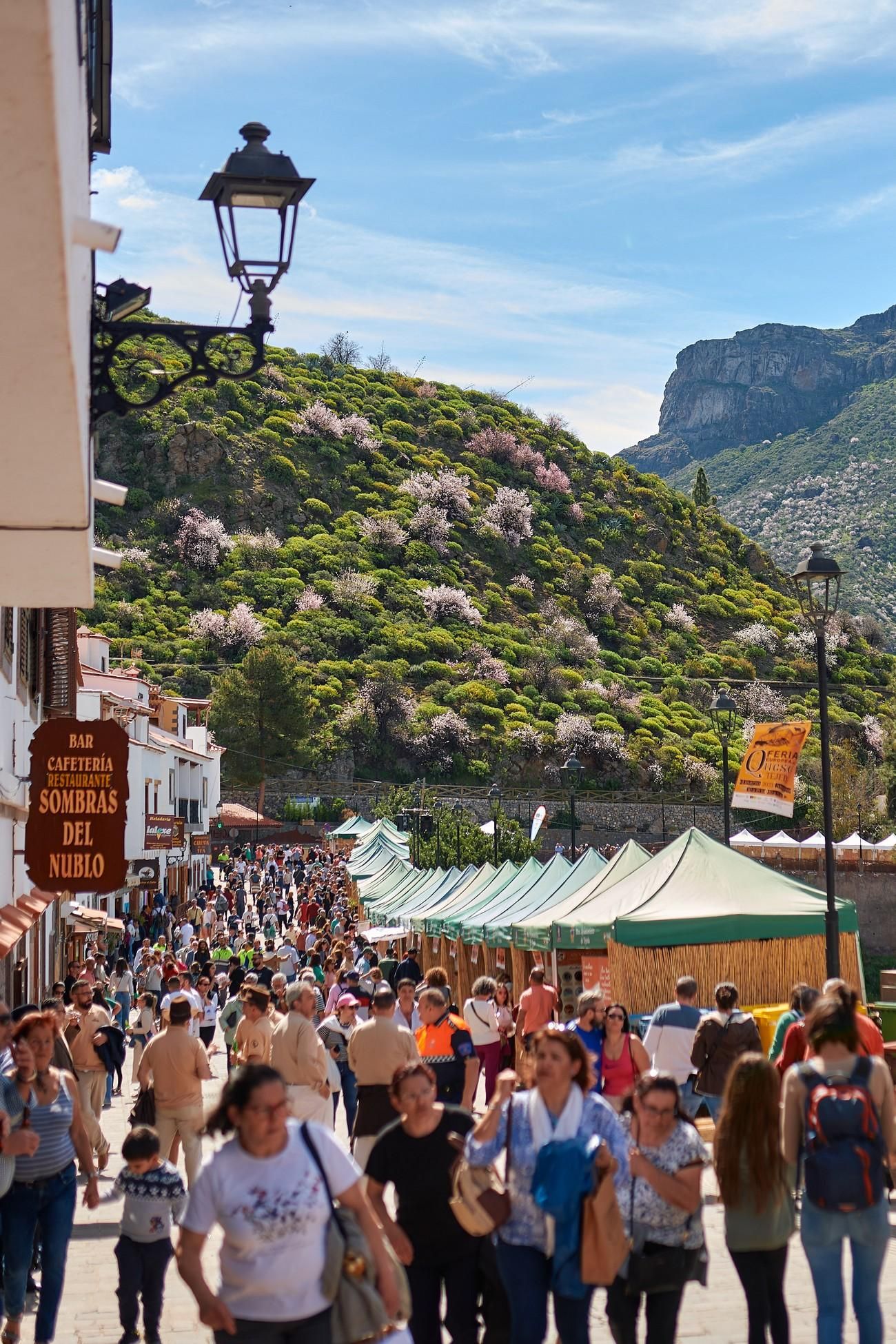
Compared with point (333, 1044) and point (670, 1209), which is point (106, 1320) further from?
point (333, 1044)

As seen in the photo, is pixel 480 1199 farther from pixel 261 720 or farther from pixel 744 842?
pixel 261 720

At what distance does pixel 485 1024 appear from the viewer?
13977 millimetres

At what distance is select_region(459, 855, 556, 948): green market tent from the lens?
67.5ft

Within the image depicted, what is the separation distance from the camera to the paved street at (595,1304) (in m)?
7.23

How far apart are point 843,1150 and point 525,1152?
1.27 metres

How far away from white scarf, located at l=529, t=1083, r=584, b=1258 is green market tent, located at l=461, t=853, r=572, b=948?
13.0 meters

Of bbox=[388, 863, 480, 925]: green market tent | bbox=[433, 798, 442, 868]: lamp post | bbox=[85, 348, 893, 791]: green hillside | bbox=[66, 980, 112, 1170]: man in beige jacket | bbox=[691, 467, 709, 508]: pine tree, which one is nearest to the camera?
bbox=[66, 980, 112, 1170]: man in beige jacket

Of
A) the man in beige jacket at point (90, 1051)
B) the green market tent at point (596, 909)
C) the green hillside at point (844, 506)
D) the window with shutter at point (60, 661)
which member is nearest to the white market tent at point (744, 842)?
the window with shutter at point (60, 661)

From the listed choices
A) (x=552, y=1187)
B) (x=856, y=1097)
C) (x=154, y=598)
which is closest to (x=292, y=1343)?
(x=552, y=1187)

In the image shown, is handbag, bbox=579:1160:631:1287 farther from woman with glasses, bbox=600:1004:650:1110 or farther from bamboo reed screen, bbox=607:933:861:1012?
bamboo reed screen, bbox=607:933:861:1012

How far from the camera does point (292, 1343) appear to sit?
461cm

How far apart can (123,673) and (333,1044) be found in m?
31.7

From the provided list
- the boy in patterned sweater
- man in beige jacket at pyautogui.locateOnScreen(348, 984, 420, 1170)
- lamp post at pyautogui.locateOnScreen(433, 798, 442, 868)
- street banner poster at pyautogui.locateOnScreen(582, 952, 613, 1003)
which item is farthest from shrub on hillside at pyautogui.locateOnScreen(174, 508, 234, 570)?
the boy in patterned sweater

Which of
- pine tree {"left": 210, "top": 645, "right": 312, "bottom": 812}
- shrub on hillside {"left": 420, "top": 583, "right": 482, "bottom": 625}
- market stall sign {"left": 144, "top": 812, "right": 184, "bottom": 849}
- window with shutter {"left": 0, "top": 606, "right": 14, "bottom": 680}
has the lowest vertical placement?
market stall sign {"left": 144, "top": 812, "right": 184, "bottom": 849}
